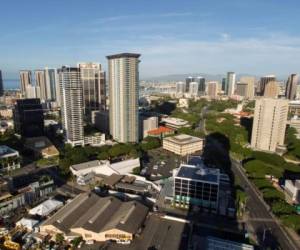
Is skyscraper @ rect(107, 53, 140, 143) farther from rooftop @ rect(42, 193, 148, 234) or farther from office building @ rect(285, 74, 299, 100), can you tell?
office building @ rect(285, 74, 299, 100)

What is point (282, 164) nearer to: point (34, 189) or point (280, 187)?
point (280, 187)

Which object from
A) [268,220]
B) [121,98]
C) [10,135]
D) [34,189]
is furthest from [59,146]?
[268,220]

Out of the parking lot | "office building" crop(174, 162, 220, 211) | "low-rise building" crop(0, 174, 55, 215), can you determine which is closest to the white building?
the parking lot

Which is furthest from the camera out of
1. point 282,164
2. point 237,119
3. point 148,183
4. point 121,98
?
point 237,119

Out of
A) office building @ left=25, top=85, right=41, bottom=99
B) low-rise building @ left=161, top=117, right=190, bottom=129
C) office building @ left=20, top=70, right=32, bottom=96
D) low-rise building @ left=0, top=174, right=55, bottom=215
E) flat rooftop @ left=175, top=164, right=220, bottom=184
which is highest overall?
office building @ left=20, top=70, right=32, bottom=96

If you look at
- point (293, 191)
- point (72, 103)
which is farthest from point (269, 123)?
point (72, 103)

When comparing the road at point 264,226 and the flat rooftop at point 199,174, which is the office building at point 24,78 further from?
the road at point 264,226
